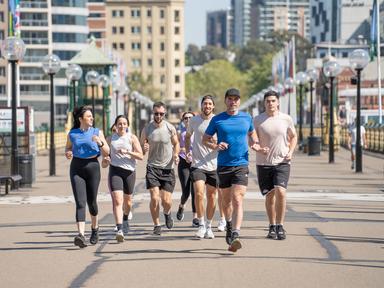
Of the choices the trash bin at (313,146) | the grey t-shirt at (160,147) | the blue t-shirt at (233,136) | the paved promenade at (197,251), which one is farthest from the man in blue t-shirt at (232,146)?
the trash bin at (313,146)

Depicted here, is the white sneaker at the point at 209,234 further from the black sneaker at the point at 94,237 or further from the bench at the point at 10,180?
the bench at the point at 10,180

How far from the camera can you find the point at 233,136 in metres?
14.5

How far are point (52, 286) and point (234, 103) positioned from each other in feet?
13.7

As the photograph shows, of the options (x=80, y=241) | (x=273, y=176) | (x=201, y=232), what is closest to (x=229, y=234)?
(x=201, y=232)

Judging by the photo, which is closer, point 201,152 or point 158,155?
point 201,152

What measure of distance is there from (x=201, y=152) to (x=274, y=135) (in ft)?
3.44

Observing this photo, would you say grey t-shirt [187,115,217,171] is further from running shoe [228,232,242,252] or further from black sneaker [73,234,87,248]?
running shoe [228,232,242,252]

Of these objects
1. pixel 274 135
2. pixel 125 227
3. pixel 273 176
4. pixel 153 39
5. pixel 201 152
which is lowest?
pixel 125 227

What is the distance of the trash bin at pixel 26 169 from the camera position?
2691cm

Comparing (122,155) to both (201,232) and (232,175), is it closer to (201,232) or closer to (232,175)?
(201,232)

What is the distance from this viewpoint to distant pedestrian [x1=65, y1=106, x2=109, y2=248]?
14789 millimetres

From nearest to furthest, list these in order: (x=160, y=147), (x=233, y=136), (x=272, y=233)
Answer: (x=233, y=136) → (x=272, y=233) → (x=160, y=147)

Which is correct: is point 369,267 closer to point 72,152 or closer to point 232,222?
point 232,222

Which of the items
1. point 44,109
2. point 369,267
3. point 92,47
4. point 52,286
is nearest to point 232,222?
point 369,267
